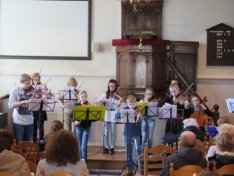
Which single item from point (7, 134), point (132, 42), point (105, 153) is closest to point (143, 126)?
point (105, 153)

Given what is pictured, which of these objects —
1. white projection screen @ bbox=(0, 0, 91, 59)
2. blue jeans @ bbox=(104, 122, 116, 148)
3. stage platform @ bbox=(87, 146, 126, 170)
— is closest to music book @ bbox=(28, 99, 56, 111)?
stage platform @ bbox=(87, 146, 126, 170)

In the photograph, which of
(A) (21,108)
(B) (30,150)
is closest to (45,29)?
(A) (21,108)

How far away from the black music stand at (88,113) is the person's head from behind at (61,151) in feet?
9.43

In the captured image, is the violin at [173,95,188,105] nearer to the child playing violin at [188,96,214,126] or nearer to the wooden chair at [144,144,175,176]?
the child playing violin at [188,96,214,126]

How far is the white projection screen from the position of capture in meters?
10.6

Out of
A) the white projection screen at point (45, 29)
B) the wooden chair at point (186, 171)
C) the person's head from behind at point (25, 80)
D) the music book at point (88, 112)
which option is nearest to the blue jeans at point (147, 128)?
the music book at point (88, 112)

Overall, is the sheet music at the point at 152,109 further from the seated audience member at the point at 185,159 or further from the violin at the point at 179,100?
the seated audience member at the point at 185,159

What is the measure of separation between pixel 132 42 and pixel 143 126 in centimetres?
232

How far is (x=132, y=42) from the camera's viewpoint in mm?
9688

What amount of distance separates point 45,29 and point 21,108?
12.1ft

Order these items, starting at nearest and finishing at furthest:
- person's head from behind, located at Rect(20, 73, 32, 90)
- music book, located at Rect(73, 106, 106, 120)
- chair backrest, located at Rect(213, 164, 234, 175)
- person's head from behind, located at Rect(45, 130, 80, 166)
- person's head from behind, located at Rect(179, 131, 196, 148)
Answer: person's head from behind, located at Rect(45, 130, 80, 166) → chair backrest, located at Rect(213, 164, 234, 175) → person's head from behind, located at Rect(179, 131, 196, 148) → music book, located at Rect(73, 106, 106, 120) → person's head from behind, located at Rect(20, 73, 32, 90)

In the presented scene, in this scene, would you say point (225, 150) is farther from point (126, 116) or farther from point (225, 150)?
point (126, 116)

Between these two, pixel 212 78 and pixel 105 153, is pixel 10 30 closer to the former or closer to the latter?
pixel 105 153

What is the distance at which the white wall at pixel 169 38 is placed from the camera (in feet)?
34.7
